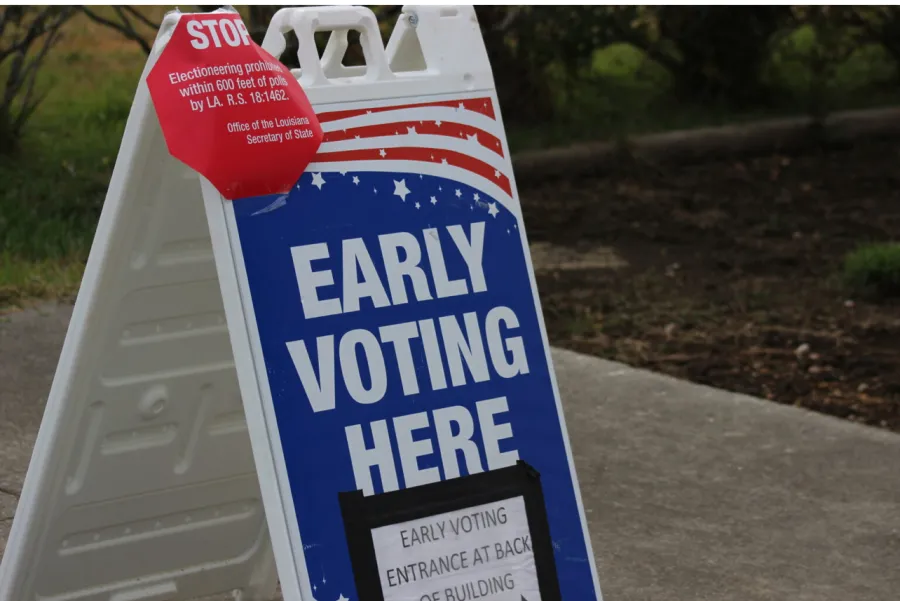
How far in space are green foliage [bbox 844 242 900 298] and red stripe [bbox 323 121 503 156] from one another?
4.41m

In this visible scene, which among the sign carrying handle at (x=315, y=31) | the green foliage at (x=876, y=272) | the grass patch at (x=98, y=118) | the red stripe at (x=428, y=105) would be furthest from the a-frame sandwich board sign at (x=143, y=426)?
the green foliage at (x=876, y=272)

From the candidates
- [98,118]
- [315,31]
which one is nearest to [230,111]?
[315,31]

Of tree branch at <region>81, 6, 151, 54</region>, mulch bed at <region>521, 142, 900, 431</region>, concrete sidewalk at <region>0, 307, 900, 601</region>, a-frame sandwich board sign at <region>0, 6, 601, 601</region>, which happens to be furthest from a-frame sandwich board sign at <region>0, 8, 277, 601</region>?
tree branch at <region>81, 6, 151, 54</region>

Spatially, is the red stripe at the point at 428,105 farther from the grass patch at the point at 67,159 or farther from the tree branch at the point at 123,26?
the tree branch at the point at 123,26

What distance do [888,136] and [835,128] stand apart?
0.47 meters

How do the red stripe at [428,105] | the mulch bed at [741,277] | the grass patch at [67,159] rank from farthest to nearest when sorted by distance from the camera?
the grass patch at [67,159], the mulch bed at [741,277], the red stripe at [428,105]

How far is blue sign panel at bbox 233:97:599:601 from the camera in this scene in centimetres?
250

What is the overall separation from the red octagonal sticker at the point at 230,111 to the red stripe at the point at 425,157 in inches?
2.3

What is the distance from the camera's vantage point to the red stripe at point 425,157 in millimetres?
2627

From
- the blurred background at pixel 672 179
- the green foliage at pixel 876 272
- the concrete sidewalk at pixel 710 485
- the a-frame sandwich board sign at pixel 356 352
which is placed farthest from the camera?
the green foliage at pixel 876 272

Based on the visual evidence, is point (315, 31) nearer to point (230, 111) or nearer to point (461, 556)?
point (230, 111)

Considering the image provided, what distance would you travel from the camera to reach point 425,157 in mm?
2727

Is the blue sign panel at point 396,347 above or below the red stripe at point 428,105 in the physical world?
below

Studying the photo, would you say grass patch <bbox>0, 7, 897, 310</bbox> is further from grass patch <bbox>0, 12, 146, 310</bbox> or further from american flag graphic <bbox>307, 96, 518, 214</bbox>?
american flag graphic <bbox>307, 96, 518, 214</bbox>
